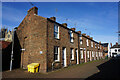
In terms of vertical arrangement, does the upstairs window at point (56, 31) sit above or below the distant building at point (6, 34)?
below

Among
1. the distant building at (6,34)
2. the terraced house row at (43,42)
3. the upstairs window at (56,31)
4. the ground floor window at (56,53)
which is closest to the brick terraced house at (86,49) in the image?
the terraced house row at (43,42)

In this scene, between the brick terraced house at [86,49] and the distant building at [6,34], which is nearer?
the brick terraced house at [86,49]

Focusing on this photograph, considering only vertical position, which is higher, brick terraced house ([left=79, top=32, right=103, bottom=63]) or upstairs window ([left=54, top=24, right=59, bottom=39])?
upstairs window ([left=54, top=24, right=59, bottom=39])

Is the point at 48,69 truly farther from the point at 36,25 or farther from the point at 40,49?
the point at 36,25

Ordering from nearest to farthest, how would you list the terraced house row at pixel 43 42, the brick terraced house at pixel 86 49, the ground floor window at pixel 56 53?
the terraced house row at pixel 43 42 → the ground floor window at pixel 56 53 → the brick terraced house at pixel 86 49

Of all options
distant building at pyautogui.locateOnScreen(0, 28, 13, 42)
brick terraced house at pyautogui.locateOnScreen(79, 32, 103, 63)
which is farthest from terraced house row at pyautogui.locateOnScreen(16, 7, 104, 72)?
distant building at pyautogui.locateOnScreen(0, 28, 13, 42)

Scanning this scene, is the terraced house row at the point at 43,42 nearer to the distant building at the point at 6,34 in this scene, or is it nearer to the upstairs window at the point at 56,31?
the upstairs window at the point at 56,31

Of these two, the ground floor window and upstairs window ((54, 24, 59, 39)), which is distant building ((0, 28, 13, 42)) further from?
the ground floor window

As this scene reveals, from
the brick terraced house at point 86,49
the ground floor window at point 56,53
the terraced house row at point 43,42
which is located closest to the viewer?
the terraced house row at point 43,42

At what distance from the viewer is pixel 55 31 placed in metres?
12.6

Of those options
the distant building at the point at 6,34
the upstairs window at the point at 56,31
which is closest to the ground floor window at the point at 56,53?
the upstairs window at the point at 56,31

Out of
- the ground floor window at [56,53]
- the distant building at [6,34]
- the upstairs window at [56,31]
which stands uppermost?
the distant building at [6,34]

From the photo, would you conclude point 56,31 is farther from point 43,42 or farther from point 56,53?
point 56,53

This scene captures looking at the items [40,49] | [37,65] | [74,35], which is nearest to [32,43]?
[40,49]
